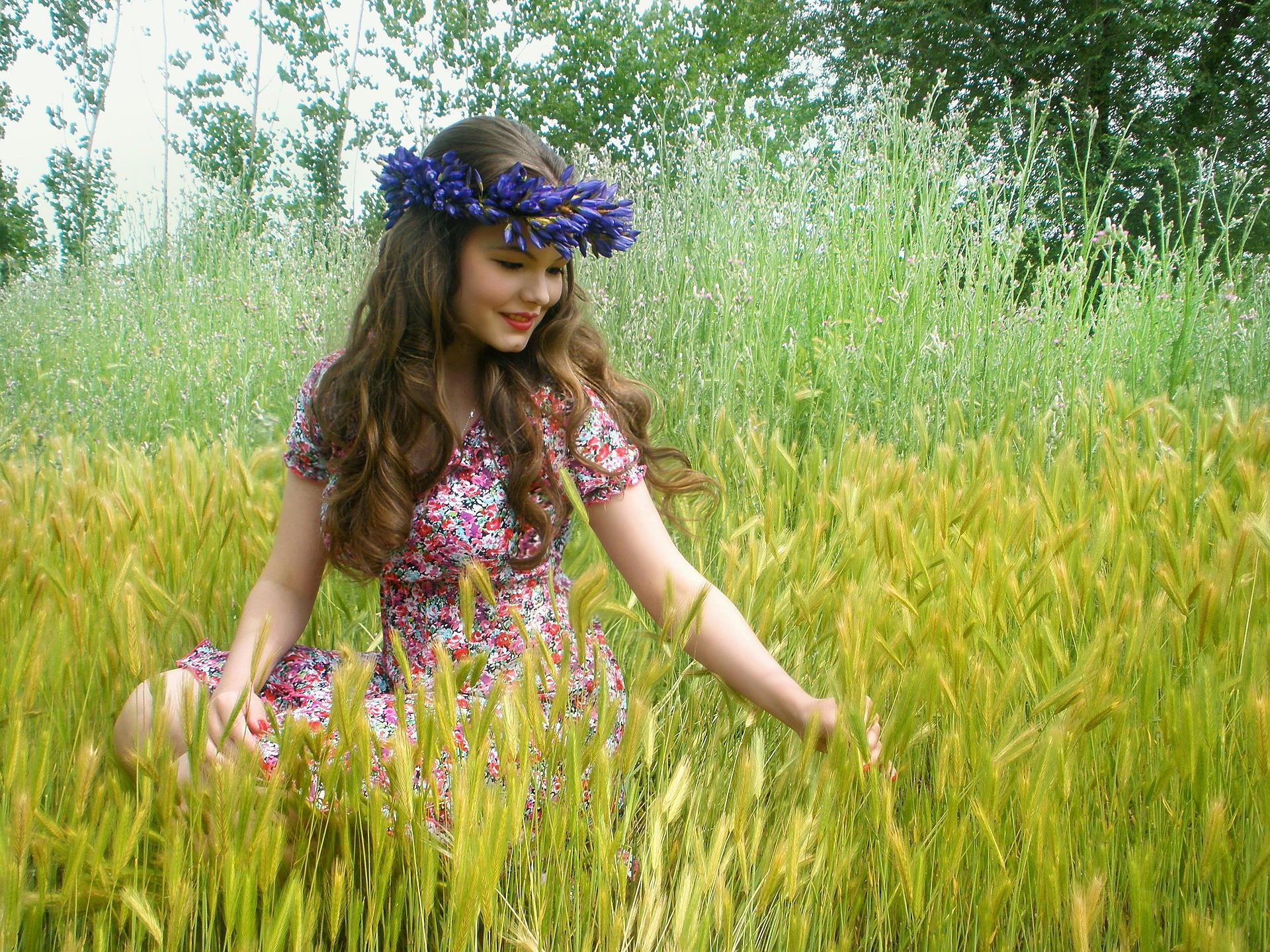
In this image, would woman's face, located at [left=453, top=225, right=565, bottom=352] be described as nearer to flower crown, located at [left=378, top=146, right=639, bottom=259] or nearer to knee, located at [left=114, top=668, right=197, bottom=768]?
flower crown, located at [left=378, top=146, right=639, bottom=259]

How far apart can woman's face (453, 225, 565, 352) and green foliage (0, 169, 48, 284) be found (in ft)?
19.3

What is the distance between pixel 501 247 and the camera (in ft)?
4.75

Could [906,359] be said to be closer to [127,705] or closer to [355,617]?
[355,617]

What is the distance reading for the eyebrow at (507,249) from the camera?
144 cm

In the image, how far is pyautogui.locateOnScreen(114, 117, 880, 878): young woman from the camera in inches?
56.6

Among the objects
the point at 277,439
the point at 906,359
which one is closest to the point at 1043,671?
the point at 906,359

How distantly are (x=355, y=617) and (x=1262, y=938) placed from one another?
1.44 metres

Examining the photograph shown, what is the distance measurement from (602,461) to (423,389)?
11.7 inches

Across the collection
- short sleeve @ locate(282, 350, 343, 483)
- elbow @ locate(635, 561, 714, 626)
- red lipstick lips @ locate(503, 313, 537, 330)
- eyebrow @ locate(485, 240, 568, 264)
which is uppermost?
eyebrow @ locate(485, 240, 568, 264)

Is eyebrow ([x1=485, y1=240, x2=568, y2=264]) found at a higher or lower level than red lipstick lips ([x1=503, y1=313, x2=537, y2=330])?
higher

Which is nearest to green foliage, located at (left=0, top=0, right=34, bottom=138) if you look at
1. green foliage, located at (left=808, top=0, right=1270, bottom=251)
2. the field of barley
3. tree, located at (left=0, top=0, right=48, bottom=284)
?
tree, located at (left=0, top=0, right=48, bottom=284)

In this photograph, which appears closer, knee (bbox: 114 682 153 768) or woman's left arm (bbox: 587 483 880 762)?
knee (bbox: 114 682 153 768)

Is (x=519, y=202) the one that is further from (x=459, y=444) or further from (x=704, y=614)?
(x=704, y=614)

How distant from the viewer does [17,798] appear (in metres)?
0.77
